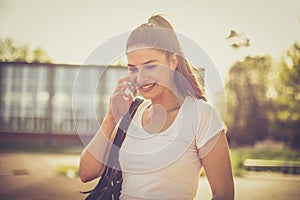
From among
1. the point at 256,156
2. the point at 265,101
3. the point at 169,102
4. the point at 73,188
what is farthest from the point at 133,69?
the point at 265,101

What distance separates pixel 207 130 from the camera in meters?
1.05

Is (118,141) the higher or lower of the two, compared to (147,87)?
lower

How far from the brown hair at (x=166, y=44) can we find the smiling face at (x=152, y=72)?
0.05ft

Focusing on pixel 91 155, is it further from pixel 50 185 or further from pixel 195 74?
pixel 50 185

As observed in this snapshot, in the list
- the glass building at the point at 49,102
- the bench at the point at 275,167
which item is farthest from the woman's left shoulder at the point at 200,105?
the glass building at the point at 49,102

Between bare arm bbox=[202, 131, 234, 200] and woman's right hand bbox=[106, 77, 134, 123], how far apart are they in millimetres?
311

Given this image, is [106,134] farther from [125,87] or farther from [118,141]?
[125,87]

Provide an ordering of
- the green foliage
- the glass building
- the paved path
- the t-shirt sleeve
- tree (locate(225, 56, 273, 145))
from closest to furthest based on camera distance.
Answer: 1. the t-shirt sleeve
2. the paved path
3. the green foliage
4. tree (locate(225, 56, 273, 145))
5. the glass building

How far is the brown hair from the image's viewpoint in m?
1.15

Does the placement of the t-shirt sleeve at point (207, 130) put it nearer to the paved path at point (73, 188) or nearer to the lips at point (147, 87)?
the lips at point (147, 87)

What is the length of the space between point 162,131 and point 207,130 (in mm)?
148

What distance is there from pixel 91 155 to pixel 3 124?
22.1 meters

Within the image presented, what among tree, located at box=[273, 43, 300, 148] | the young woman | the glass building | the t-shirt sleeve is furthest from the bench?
the glass building

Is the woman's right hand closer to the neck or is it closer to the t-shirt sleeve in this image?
the neck
